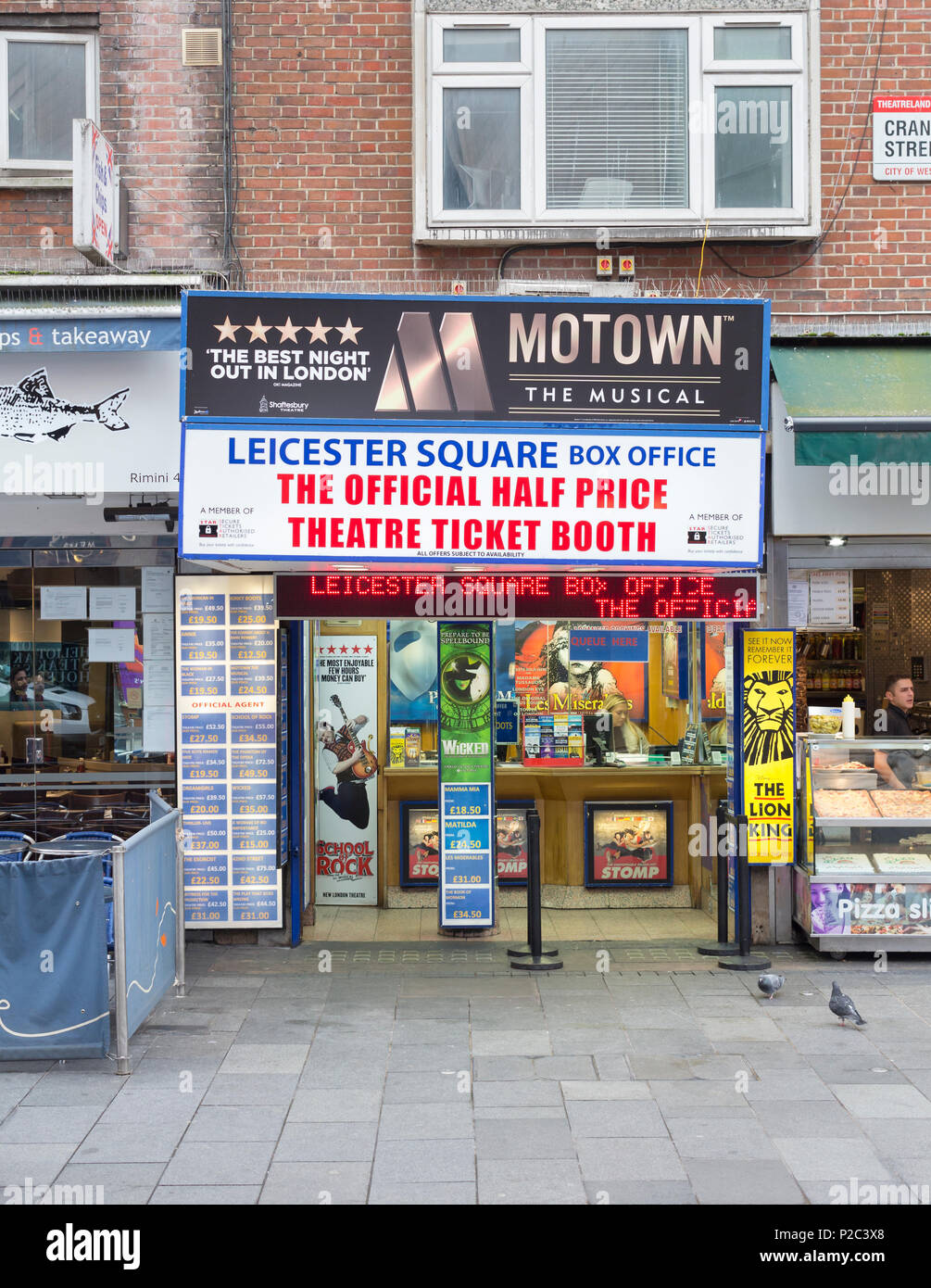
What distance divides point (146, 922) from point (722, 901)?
14.9 feet

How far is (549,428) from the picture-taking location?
888 cm

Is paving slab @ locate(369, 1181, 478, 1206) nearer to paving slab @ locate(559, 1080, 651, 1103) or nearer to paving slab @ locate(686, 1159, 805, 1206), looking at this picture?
paving slab @ locate(686, 1159, 805, 1206)

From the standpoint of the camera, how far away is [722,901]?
10.0m

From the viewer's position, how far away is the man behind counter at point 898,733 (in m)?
10.1

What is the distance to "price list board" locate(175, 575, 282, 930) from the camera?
33.3ft

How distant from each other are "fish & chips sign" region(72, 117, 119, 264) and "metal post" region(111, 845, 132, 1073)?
182 inches

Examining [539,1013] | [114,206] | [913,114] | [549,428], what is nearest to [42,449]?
[114,206]

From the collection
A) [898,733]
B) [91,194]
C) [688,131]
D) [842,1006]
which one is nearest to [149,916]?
[842,1006]

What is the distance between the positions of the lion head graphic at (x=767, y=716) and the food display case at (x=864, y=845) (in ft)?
0.75

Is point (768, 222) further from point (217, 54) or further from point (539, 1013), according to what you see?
point (539, 1013)

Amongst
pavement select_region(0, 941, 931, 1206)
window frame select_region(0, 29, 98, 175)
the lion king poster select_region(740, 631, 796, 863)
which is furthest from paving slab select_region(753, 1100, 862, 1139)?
window frame select_region(0, 29, 98, 175)

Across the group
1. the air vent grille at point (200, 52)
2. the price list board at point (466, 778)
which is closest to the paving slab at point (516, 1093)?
the price list board at point (466, 778)

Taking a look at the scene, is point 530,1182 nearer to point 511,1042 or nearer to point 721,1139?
point 721,1139

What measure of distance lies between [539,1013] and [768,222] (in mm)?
6217
